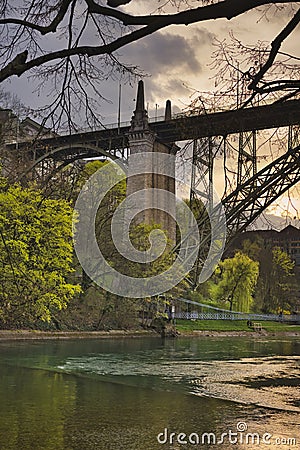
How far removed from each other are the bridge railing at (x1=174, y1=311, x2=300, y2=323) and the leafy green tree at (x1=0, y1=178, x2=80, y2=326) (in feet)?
68.5

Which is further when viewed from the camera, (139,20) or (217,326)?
(217,326)

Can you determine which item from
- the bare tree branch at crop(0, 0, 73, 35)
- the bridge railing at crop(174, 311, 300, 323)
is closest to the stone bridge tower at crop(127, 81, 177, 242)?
the bridge railing at crop(174, 311, 300, 323)

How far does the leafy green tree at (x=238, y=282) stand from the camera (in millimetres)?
55281

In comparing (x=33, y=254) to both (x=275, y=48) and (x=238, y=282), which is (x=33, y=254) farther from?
(x=238, y=282)

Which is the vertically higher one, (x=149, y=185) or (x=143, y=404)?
(x=149, y=185)

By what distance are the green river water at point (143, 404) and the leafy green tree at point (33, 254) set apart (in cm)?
656

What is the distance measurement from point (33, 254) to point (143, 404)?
1648 cm

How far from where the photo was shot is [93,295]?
1319 inches

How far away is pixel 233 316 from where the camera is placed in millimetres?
54375

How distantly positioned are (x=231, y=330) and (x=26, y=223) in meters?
25.8

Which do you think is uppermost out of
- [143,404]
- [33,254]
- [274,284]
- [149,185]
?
[149,185]

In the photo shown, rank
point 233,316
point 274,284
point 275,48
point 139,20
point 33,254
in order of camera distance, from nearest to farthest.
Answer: point 139,20 < point 275,48 < point 33,254 < point 233,316 < point 274,284

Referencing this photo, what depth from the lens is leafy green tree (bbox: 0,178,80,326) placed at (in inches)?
941

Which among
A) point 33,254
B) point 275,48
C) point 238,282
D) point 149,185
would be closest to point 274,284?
point 238,282
